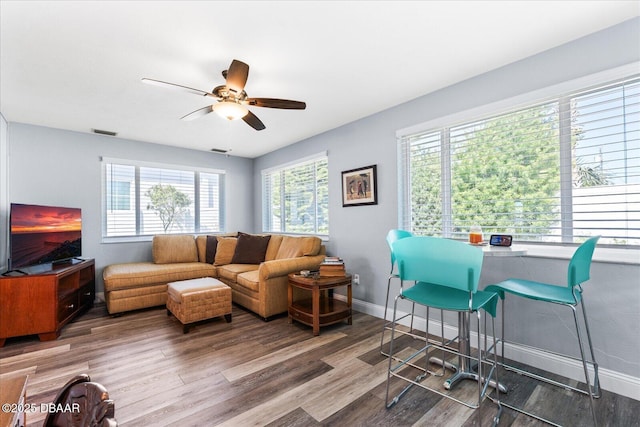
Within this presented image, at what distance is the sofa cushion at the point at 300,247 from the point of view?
3832 mm

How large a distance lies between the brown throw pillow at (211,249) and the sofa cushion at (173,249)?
0.62 ft

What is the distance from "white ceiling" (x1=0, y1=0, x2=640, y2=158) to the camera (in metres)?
1.81

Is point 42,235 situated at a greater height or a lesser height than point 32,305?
greater

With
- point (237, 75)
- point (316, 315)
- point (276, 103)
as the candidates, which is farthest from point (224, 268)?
point (237, 75)

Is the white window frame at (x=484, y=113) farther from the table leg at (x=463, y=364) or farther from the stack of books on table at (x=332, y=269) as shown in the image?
the table leg at (x=463, y=364)

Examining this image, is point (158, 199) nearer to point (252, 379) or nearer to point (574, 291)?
point (252, 379)

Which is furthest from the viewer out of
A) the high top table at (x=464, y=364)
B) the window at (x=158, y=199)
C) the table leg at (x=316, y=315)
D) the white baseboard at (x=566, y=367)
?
the window at (x=158, y=199)

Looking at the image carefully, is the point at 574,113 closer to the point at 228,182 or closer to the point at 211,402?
the point at 211,402

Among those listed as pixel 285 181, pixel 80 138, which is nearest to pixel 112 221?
pixel 80 138

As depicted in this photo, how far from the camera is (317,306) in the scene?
2.96m

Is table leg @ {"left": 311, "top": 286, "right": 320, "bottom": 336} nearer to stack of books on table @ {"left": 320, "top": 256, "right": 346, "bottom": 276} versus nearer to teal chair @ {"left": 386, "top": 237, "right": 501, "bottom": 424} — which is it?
stack of books on table @ {"left": 320, "top": 256, "right": 346, "bottom": 276}

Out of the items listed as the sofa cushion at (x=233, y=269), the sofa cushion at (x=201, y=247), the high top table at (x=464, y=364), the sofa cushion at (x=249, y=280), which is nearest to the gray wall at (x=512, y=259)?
the high top table at (x=464, y=364)

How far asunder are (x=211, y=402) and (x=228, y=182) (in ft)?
14.1

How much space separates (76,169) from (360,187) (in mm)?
3984
